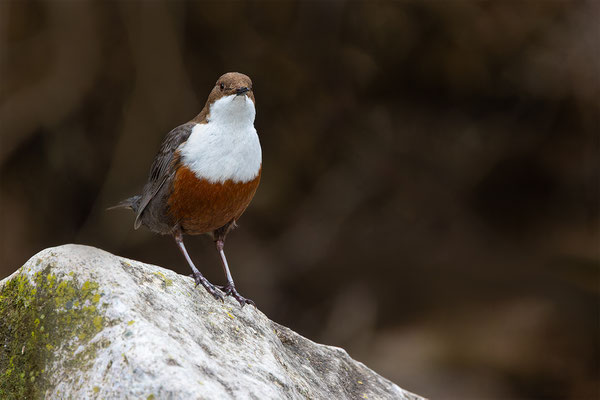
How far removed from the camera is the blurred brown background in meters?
7.85

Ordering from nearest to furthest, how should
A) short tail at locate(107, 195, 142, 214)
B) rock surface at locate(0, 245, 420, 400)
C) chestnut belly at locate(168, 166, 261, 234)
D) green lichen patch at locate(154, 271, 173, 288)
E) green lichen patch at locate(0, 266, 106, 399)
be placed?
rock surface at locate(0, 245, 420, 400)
green lichen patch at locate(0, 266, 106, 399)
green lichen patch at locate(154, 271, 173, 288)
chestnut belly at locate(168, 166, 261, 234)
short tail at locate(107, 195, 142, 214)

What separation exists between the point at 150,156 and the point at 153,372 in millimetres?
5755

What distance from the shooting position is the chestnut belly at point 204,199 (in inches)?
150

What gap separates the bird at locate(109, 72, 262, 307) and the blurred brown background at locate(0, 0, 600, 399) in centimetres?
377

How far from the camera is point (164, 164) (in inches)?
163

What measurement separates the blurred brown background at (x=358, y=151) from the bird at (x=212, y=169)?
377cm

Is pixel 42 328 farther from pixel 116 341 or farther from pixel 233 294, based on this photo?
pixel 233 294

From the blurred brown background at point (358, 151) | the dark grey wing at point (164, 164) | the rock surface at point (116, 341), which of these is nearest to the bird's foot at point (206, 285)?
the rock surface at point (116, 341)

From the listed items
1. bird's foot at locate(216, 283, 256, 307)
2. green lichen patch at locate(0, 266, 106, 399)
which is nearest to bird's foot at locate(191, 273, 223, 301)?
bird's foot at locate(216, 283, 256, 307)

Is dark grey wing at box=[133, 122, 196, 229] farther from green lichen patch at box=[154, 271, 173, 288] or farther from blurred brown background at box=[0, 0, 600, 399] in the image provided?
blurred brown background at box=[0, 0, 600, 399]

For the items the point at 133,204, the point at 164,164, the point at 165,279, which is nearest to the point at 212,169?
the point at 164,164

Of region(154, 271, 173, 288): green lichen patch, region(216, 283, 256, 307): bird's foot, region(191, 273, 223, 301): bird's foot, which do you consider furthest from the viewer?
region(216, 283, 256, 307): bird's foot

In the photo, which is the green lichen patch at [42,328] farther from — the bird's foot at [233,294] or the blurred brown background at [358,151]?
the blurred brown background at [358,151]

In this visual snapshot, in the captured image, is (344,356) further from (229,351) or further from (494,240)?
(494,240)
